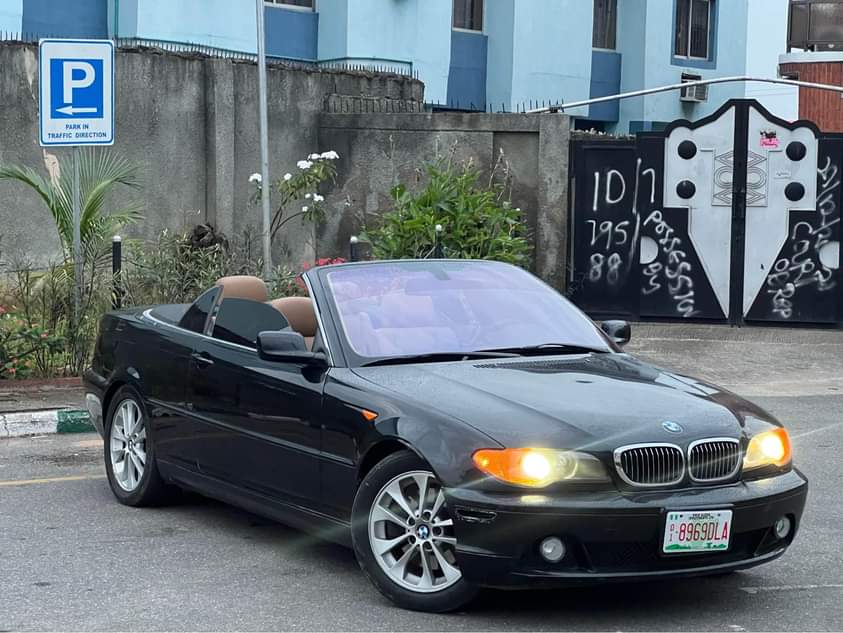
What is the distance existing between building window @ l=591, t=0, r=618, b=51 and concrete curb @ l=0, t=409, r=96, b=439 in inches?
982

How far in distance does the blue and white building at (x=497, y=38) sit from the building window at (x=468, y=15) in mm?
26

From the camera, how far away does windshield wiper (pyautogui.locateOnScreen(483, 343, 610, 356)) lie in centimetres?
688

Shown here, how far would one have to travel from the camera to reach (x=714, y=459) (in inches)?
232

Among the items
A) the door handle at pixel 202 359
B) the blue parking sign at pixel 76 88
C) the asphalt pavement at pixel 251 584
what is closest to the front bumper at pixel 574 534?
the asphalt pavement at pixel 251 584

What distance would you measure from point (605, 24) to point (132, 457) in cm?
2819

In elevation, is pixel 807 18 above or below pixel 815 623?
above

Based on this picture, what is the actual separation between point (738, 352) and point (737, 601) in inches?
376

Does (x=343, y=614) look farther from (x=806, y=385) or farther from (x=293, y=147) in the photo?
(x=293, y=147)

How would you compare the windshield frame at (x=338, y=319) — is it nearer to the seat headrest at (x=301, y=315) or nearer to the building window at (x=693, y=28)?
the seat headrest at (x=301, y=315)

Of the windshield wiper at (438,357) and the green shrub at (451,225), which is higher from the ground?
the green shrub at (451,225)

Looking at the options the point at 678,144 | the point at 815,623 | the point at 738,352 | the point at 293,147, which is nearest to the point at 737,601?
the point at 815,623

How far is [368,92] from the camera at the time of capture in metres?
19.5

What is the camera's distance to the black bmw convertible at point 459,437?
5.64 metres

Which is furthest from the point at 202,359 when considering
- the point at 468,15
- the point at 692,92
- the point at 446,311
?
the point at 692,92
